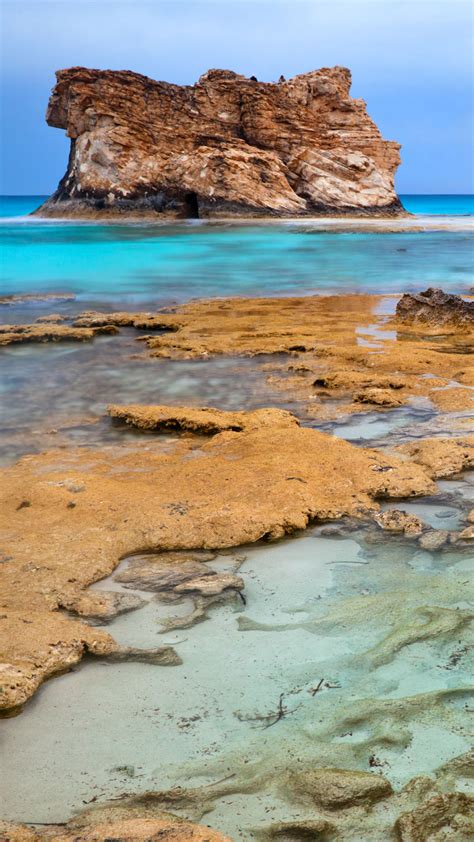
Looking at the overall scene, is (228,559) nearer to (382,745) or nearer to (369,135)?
(382,745)

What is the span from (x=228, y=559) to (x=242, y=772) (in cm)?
147

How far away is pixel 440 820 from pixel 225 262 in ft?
65.5

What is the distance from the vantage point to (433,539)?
3.88 m

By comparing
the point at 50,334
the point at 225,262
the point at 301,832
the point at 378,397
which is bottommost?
the point at 301,832

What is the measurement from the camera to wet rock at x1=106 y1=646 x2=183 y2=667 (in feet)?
9.71

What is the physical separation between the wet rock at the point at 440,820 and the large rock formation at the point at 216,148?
4193 cm

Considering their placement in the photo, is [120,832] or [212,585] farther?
[212,585]

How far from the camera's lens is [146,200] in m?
43.6

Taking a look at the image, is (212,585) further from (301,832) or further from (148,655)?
(301,832)

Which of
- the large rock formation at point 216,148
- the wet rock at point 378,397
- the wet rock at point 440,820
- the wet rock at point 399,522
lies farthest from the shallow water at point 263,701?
the large rock formation at point 216,148

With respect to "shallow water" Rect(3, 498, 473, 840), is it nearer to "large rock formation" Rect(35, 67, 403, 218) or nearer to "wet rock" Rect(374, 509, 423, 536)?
"wet rock" Rect(374, 509, 423, 536)

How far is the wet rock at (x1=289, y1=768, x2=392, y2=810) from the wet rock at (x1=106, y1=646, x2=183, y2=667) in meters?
0.79

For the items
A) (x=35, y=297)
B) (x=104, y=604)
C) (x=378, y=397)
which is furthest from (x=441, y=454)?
(x=35, y=297)

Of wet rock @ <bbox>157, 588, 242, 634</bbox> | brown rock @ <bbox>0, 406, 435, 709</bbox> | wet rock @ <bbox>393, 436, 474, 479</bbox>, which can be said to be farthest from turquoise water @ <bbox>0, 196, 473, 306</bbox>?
wet rock @ <bbox>157, 588, 242, 634</bbox>
